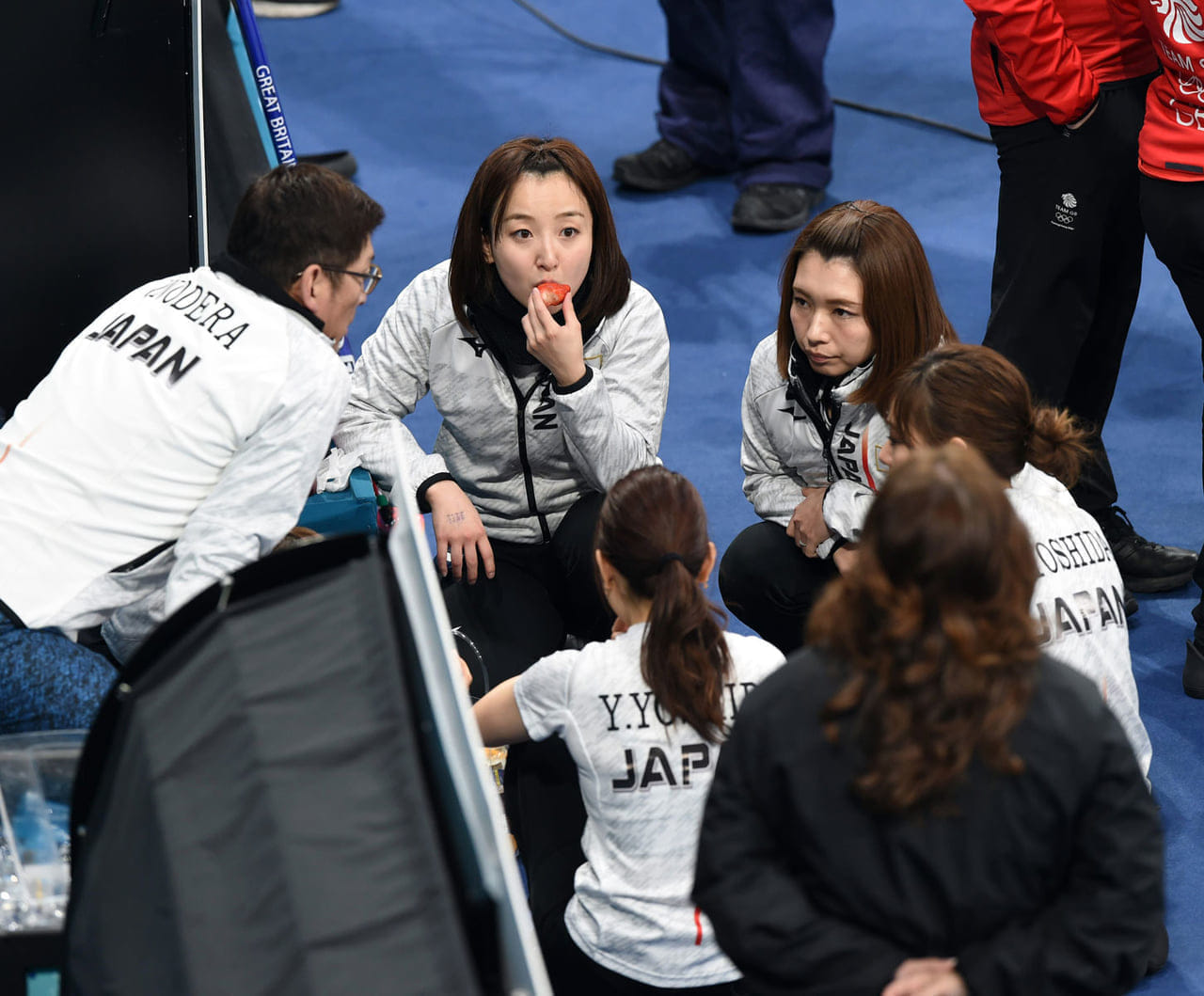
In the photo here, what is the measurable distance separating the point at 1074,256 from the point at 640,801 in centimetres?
176

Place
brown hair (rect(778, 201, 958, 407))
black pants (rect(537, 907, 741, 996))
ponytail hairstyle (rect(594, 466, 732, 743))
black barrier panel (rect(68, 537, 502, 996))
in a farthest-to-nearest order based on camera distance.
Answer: brown hair (rect(778, 201, 958, 407)) < black pants (rect(537, 907, 741, 996)) < ponytail hairstyle (rect(594, 466, 732, 743)) < black barrier panel (rect(68, 537, 502, 996))

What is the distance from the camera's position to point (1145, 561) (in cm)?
298

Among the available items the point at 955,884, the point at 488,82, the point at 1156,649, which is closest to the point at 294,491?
the point at 955,884

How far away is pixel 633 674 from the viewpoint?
68.1 inches

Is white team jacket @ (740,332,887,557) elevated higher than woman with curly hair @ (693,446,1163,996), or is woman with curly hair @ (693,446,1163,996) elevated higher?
white team jacket @ (740,332,887,557)

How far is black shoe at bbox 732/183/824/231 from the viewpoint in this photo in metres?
4.60

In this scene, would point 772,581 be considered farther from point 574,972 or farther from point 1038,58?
point 1038,58

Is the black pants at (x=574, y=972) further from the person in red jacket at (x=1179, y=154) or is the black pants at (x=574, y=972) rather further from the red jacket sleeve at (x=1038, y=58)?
the red jacket sleeve at (x=1038, y=58)

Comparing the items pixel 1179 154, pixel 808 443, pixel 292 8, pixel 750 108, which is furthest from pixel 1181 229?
pixel 292 8

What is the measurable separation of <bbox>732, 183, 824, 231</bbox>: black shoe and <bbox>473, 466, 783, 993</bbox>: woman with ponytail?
2992 mm

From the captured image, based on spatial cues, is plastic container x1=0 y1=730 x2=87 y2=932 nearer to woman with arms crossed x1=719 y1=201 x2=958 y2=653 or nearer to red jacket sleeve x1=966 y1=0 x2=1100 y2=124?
woman with arms crossed x1=719 y1=201 x2=958 y2=653

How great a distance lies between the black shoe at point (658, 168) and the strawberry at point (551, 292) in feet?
8.60

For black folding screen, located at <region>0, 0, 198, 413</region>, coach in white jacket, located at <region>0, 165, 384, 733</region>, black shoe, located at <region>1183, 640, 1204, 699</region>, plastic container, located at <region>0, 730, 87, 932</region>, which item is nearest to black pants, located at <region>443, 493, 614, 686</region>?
coach in white jacket, located at <region>0, 165, 384, 733</region>

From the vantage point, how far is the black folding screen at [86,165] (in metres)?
2.87
